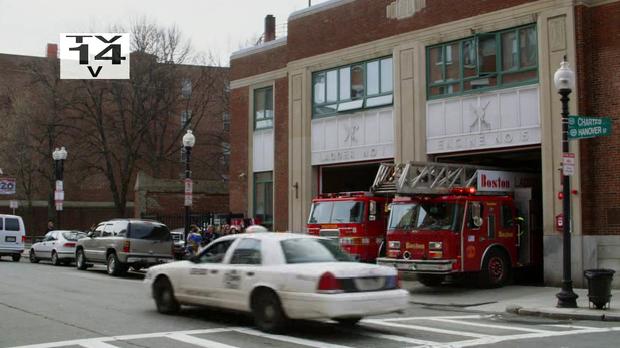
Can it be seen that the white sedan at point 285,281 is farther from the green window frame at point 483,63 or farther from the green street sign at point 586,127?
the green window frame at point 483,63

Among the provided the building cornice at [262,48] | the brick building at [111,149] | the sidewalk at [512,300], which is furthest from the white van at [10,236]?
the sidewalk at [512,300]

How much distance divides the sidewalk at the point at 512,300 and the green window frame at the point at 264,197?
31.0ft

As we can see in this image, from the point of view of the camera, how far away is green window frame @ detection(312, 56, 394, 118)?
2348 cm

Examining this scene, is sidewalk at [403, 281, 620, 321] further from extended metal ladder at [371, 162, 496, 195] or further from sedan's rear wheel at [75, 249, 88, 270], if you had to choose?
sedan's rear wheel at [75, 249, 88, 270]

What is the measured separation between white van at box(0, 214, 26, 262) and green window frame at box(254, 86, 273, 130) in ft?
36.2

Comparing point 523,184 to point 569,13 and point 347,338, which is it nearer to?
point 569,13

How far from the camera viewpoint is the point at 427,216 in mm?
17766

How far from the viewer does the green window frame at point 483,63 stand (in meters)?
19.8

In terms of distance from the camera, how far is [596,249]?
17891 mm

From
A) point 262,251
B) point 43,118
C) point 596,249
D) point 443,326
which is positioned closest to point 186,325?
point 262,251

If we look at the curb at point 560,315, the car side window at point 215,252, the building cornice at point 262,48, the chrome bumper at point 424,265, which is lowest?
the curb at point 560,315

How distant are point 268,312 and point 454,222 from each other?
26.5 feet

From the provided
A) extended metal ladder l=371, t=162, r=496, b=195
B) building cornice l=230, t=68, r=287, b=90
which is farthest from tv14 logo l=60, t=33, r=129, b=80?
extended metal ladder l=371, t=162, r=496, b=195

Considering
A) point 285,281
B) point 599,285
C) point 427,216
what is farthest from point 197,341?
point 427,216
